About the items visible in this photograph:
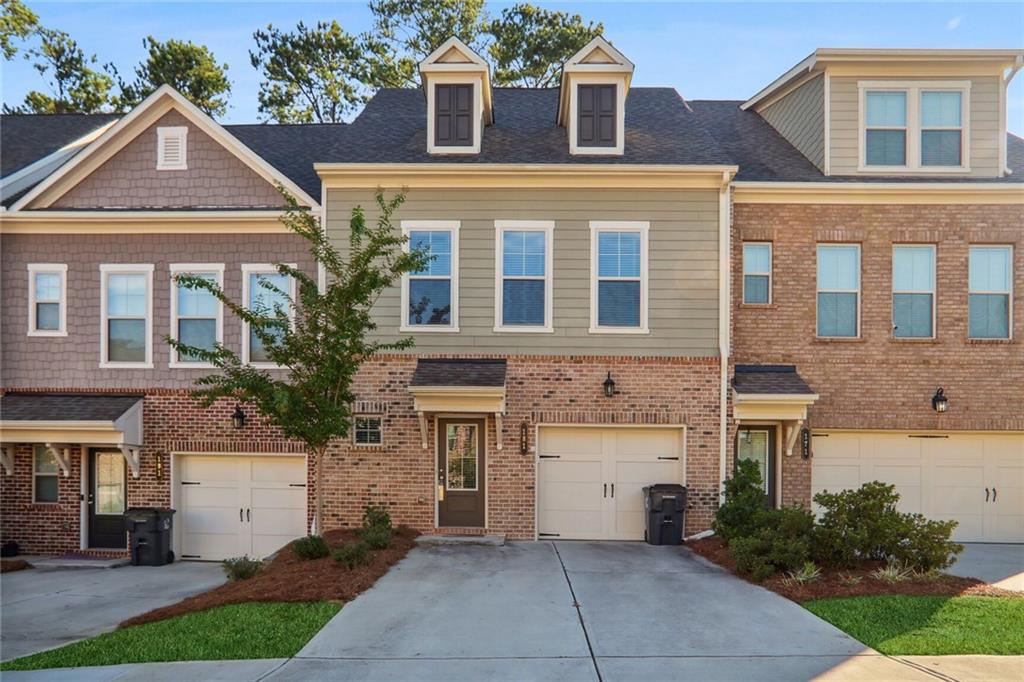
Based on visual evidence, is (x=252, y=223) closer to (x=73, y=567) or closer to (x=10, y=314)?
(x=10, y=314)

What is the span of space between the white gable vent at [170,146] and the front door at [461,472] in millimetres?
7308

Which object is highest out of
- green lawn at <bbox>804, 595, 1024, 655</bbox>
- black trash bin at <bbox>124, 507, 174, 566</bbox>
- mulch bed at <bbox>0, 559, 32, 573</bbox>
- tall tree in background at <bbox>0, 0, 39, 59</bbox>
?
tall tree in background at <bbox>0, 0, 39, 59</bbox>

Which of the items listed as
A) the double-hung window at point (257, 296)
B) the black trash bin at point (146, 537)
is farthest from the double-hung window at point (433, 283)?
the black trash bin at point (146, 537)

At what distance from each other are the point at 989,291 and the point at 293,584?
534 inches

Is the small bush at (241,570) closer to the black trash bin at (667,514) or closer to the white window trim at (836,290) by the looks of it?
the black trash bin at (667,514)

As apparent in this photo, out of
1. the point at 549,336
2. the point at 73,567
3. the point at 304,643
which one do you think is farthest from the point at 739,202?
the point at 73,567

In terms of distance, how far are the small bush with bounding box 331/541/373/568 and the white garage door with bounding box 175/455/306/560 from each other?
3645 mm

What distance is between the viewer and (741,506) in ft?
38.8

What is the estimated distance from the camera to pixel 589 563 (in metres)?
11.5

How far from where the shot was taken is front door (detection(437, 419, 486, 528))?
13430mm

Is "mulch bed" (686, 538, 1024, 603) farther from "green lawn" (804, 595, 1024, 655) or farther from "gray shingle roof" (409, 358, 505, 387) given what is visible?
"gray shingle roof" (409, 358, 505, 387)

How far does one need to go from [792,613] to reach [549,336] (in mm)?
6330

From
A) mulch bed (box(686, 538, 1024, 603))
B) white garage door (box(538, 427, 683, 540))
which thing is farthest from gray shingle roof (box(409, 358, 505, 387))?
mulch bed (box(686, 538, 1024, 603))

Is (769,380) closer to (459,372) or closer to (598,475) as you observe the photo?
(598,475)
